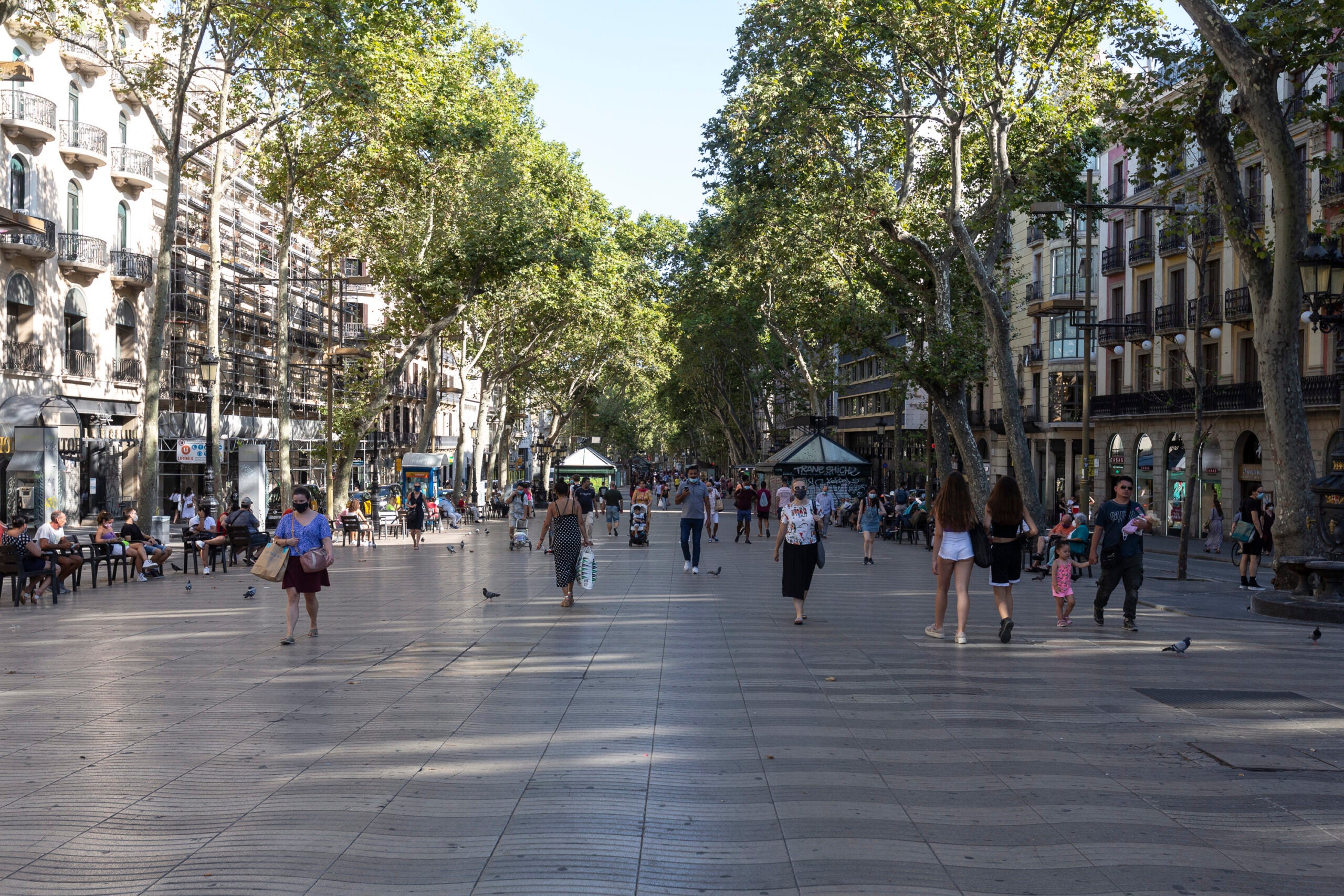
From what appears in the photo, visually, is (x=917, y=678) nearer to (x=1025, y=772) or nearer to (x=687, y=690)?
(x=687, y=690)

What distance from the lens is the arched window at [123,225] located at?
38.0 metres

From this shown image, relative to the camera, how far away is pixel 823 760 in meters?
6.88

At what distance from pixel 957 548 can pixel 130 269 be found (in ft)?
108

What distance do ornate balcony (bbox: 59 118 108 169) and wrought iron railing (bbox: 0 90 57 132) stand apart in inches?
40.2

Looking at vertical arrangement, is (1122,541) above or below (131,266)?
below

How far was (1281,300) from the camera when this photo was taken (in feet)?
53.9

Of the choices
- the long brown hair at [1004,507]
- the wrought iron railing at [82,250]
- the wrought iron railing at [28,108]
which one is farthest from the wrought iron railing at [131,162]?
Answer: the long brown hair at [1004,507]

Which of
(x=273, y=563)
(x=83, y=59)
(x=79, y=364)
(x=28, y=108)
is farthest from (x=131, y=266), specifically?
(x=273, y=563)

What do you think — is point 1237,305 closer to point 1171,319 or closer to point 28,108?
point 1171,319

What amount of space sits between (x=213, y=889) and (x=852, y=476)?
3561cm

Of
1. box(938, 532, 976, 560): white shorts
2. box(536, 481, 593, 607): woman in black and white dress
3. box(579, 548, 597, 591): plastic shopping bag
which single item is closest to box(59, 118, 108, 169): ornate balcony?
box(536, 481, 593, 607): woman in black and white dress

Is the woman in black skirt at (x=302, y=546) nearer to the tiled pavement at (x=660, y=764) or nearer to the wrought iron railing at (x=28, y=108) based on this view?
the tiled pavement at (x=660, y=764)

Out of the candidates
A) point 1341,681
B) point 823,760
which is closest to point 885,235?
point 1341,681

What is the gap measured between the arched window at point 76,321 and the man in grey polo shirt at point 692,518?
22.2 metres
